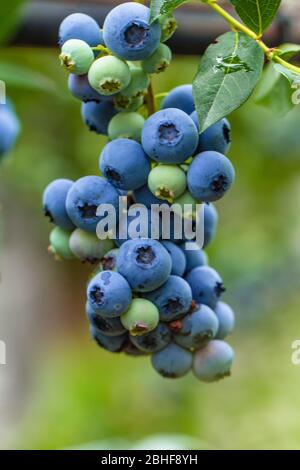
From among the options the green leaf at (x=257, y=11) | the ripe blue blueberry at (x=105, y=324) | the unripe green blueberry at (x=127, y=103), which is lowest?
the ripe blue blueberry at (x=105, y=324)

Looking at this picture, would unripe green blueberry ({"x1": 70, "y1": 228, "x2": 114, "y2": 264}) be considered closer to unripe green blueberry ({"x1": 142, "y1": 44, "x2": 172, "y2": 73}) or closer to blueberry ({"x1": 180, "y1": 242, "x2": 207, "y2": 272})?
blueberry ({"x1": 180, "y1": 242, "x2": 207, "y2": 272})

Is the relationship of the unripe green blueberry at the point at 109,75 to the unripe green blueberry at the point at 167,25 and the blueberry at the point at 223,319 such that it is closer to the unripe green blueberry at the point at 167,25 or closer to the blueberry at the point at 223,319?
the unripe green blueberry at the point at 167,25

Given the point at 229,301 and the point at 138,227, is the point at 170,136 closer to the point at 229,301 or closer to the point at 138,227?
the point at 138,227

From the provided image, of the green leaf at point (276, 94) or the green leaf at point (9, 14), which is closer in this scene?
the green leaf at point (276, 94)

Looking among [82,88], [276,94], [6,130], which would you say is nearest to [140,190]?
[82,88]

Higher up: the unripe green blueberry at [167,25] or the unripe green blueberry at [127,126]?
the unripe green blueberry at [167,25]

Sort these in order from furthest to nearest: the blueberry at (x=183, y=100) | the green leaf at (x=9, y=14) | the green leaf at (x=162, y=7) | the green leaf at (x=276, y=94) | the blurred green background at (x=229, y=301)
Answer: the blurred green background at (x=229, y=301) < the green leaf at (x=9, y=14) < the green leaf at (x=276, y=94) < the blueberry at (x=183, y=100) < the green leaf at (x=162, y=7)

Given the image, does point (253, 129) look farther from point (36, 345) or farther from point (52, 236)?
point (36, 345)

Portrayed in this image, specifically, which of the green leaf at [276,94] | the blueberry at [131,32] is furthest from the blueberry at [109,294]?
the green leaf at [276,94]
